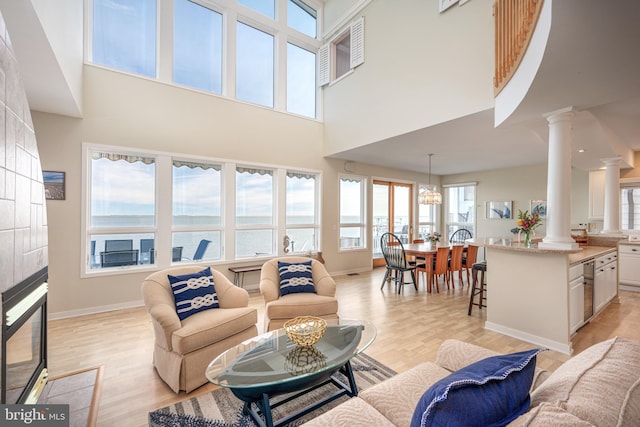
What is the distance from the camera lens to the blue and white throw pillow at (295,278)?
308 cm

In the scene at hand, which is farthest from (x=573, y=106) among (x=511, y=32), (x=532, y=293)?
(x=532, y=293)

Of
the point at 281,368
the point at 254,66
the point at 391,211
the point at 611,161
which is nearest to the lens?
the point at 281,368

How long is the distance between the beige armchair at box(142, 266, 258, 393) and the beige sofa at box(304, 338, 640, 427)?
140cm

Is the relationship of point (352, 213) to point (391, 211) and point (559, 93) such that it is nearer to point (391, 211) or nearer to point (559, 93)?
point (391, 211)

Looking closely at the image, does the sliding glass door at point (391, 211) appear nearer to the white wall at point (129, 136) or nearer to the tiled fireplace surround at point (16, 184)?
the white wall at point (129, 136)

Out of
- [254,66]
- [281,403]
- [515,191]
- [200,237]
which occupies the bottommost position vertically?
[281,403]

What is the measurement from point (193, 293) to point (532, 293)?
3409mm

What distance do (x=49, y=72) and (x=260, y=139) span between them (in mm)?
2901

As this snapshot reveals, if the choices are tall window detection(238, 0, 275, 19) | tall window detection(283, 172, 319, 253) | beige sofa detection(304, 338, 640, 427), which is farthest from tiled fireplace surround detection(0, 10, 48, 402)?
tall window detection(238, 0, 275, 19)

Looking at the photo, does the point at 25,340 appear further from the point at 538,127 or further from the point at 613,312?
the point at 613,312

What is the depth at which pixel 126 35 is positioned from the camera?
4.09 metres

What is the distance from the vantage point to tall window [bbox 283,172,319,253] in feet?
18.4

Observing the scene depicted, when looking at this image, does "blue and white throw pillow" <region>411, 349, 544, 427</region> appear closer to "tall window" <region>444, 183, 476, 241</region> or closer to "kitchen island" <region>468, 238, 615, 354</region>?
"kitchen island" <region>468, 238, 615, 354</region>

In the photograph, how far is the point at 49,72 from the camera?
8.63ft
